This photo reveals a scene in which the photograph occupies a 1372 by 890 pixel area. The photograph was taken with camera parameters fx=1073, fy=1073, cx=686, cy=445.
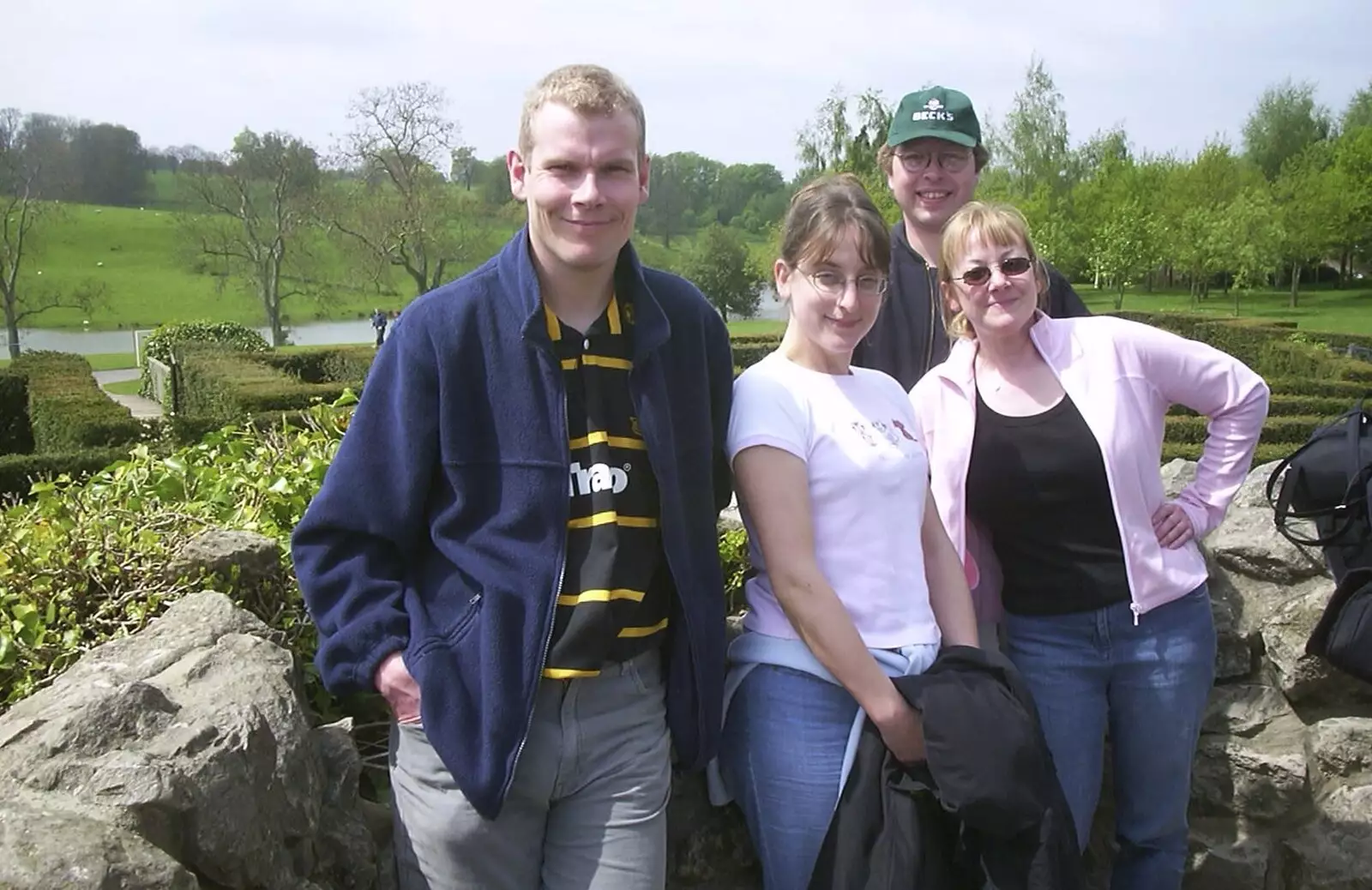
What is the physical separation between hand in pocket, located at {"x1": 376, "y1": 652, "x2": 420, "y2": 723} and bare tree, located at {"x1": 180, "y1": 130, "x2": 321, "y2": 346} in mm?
39787

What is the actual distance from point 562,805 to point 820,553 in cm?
69

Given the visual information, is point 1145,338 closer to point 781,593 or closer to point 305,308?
point 781,593

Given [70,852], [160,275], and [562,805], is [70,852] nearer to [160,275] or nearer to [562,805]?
[562,805]

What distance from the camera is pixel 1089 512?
2582 millimetres

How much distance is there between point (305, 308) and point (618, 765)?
7224cm

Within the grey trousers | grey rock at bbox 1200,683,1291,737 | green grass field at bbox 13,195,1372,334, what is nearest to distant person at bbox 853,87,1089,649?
grey rock at bbox 1200,683,1291,737

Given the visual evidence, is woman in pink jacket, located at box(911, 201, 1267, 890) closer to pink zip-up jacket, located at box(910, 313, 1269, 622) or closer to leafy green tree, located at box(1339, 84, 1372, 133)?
pink zip-up jacket, located at box(910, 313, 1269, 622)

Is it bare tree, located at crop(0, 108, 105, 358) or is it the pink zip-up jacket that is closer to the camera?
the pink zip-up jacket

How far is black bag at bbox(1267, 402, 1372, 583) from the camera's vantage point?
2.67 meters

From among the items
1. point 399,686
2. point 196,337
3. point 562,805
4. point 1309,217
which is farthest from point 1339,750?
point 1309,217

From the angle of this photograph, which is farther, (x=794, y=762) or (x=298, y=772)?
(x=794, y=762)

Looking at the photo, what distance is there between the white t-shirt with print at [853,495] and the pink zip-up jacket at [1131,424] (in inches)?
17.1

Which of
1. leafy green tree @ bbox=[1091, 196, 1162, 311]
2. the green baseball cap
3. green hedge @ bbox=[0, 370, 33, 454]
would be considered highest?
leafy green tree @ bbox=[1091, 196, 1162, 311]

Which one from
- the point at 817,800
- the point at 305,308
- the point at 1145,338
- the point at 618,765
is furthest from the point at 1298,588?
the point at 305,308
